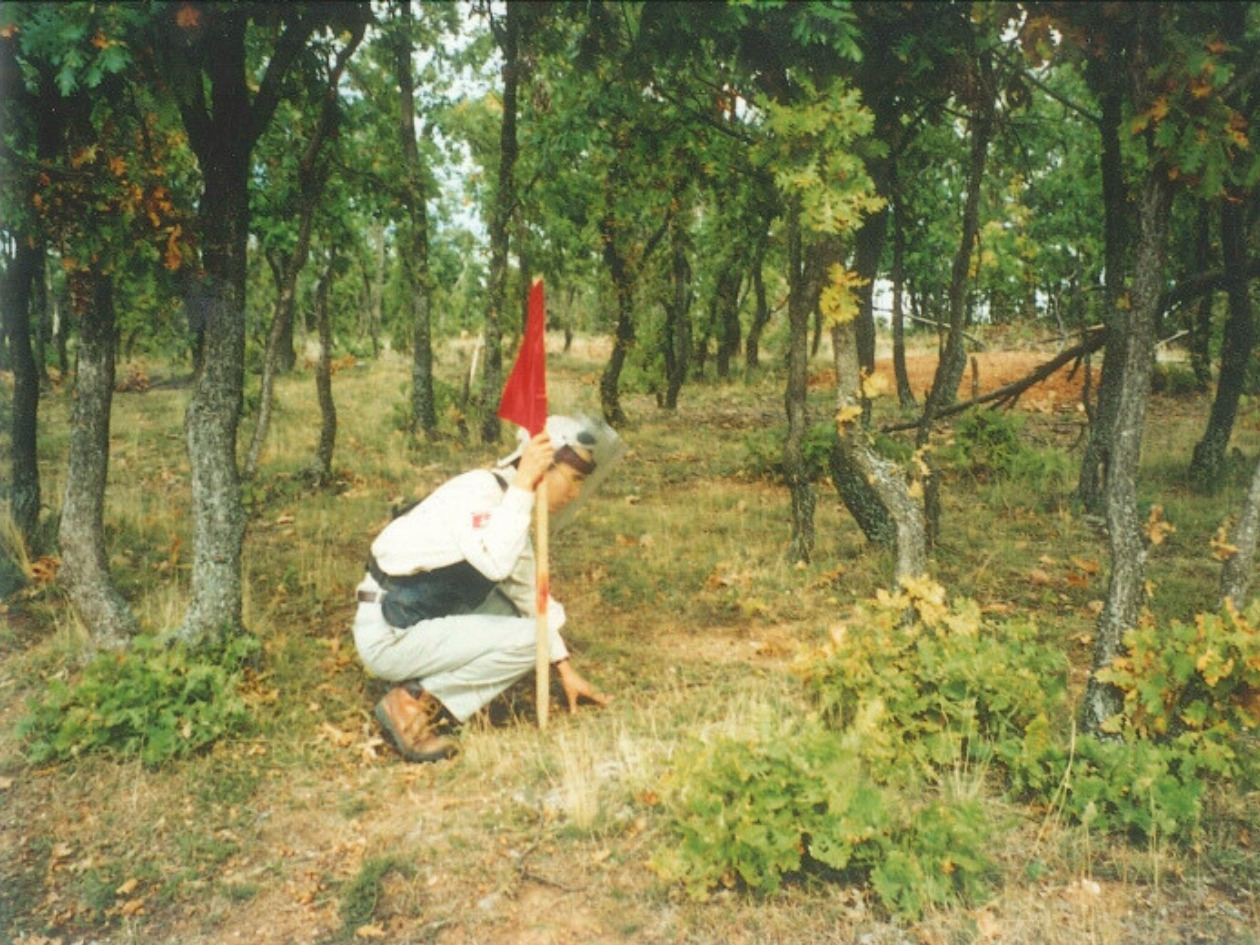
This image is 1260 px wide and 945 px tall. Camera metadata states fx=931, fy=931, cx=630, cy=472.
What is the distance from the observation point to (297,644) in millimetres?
5660

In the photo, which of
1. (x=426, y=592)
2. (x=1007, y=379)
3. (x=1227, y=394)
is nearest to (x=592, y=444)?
(x=426, y=592)

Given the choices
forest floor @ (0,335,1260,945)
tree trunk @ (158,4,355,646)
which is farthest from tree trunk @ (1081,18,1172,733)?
tree trunk @ (158,4,355,646)

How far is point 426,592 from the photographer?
457 cm

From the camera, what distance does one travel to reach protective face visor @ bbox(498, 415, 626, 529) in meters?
4.47

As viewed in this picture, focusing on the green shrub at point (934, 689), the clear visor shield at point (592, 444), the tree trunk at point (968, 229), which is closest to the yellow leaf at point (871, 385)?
the tree trunk at point (968, 229)

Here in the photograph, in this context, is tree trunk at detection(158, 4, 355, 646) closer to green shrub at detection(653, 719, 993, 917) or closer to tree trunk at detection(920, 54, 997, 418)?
green shrub at detection(653, 719, 993, 917)

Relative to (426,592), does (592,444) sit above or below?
above

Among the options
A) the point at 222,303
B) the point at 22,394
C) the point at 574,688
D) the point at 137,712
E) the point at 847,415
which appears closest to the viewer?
the point at 137,712

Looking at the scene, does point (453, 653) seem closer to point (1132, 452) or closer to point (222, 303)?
point (222, 303)

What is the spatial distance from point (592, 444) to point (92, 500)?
3099mm

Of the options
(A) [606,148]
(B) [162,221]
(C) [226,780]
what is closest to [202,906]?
(C) [226,780]

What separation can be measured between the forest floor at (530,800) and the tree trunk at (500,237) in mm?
4681

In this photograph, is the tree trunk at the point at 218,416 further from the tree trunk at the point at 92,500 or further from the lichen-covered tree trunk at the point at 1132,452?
the lichen-covered tree trunk at the point at 1132,452

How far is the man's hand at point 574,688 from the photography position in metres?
4.76
